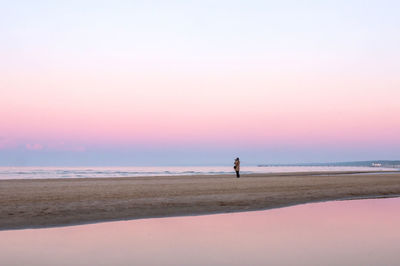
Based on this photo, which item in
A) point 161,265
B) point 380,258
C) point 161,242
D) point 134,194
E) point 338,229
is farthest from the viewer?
point 134,194

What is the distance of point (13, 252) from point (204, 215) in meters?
8.60

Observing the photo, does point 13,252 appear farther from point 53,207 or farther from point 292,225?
point 292,225

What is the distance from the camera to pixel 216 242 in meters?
11.8

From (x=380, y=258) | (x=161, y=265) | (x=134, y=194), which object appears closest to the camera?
(x=161, y=265)

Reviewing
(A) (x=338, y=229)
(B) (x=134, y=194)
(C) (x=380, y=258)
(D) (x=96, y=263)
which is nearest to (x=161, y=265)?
(D) (x=96, y=263)

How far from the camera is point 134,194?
75.4 ft

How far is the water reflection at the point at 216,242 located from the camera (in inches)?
385

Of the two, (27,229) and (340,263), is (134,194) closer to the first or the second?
(27,229)

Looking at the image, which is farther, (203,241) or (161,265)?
(203,241)

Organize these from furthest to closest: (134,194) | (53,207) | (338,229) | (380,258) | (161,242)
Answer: (134,194) < (53,207) < (338,229) < (161,242) < (380,258)

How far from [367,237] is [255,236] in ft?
11.3

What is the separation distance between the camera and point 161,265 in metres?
9.31

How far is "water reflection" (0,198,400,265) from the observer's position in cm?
979

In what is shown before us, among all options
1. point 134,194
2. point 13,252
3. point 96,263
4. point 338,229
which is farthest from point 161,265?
point 134,194
